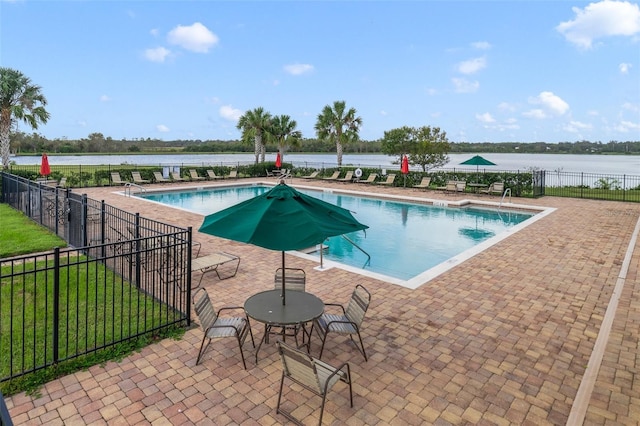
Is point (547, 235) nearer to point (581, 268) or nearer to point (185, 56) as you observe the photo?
point (581, 268)

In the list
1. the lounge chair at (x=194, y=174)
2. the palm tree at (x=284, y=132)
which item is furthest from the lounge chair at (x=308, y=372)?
the palm tree at (x=284, y=132)

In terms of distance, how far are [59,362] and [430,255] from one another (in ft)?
28.2

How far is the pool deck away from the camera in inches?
142

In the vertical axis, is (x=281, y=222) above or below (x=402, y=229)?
above

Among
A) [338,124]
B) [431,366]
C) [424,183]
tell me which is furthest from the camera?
[338,124]

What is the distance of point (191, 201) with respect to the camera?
19.6 meters

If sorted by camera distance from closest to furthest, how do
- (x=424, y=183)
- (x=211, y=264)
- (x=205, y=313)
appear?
(x=205, y=313) → (x=211, y=264) → (x=424, y=183)

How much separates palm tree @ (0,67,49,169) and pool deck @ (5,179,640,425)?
24220 mm

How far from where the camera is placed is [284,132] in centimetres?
3338

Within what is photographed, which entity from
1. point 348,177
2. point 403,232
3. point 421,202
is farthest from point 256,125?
point 403,232

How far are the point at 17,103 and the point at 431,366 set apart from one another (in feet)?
96.4

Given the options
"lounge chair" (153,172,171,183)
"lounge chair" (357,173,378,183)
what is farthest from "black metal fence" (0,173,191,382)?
"lounge chair" (357,173,378,183)

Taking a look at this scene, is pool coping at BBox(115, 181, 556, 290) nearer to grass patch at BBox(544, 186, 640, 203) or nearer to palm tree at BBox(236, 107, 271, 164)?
grass patch at BBox(544, 186, 640, 203)

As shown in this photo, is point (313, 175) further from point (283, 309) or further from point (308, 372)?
point (308, 372)
